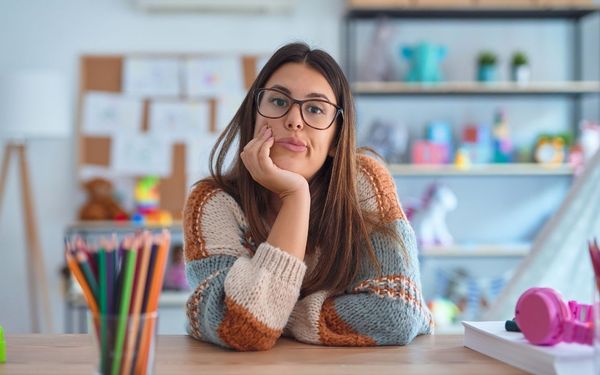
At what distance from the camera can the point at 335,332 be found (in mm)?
1266

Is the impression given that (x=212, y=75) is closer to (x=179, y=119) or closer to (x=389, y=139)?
(x=179, y=119)

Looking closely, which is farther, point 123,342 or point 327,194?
point 327,194

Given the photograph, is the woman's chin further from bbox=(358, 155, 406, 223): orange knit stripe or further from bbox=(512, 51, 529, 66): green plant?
bbox=(512, 51, 529, 66): green plant

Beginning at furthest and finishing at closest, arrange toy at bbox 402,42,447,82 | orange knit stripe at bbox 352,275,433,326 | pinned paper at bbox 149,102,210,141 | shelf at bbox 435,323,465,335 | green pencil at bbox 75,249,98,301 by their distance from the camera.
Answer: pinned paper at bbox 149,102,210,141 → toy at bbox 402,42,447,82 → shelf at bbox 435,323,465,335 → orange knit stripe at bbox 352,275,433,326 → green pencil at bbox 75,249,98,301

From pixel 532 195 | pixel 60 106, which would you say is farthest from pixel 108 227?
pixel 532 195

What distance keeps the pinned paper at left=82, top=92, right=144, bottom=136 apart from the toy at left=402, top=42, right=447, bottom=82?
134 centimetres

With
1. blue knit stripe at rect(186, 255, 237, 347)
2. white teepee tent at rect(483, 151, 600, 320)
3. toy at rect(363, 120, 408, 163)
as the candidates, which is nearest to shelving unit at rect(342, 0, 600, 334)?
toy at rect(363, 120, 408, 163)

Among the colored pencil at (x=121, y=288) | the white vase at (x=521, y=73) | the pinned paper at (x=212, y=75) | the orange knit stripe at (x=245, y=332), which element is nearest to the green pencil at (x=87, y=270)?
the colored pencil at (x=121, y=288)

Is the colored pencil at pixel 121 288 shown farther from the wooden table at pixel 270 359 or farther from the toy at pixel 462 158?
the toy at pixel 462 158

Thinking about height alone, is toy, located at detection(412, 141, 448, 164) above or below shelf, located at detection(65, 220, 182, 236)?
above

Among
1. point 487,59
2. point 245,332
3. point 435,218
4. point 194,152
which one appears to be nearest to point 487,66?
point 487,59

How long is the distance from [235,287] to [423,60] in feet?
9.44

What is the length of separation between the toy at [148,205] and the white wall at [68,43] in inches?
13.1

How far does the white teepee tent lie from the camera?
2.19 meters
